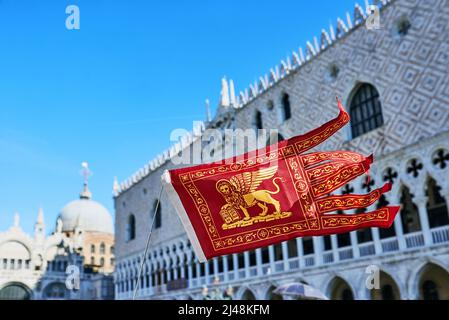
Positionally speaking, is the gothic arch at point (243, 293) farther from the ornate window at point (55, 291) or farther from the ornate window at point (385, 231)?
the ornate window at point (55, 291)

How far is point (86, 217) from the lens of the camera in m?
46.8

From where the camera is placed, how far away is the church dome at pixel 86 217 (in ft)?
152

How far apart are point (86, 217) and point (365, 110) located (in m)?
36.8

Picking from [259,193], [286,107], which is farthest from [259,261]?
[259,193]

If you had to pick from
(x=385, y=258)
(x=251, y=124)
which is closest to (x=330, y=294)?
(x=385, y=258)

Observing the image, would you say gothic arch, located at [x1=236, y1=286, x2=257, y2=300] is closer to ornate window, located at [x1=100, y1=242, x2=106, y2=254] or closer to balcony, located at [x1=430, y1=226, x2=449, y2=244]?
balcony, located at [x1=430, y1=226, x2=449, y2=244]

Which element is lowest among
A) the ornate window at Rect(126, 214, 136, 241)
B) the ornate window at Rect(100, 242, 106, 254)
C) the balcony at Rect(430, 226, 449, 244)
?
the balcony at Rect(430, 226, 449, 244)

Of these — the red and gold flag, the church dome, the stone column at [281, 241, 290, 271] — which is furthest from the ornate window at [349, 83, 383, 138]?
the church dome

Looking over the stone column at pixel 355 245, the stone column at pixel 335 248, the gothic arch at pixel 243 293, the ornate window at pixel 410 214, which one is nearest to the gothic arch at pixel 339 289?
the stone column at pixel 335 248

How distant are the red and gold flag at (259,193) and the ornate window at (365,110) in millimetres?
12851

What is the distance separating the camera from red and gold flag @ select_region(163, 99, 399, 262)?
3.07 meters

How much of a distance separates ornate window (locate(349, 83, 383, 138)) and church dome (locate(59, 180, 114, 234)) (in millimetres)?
35227

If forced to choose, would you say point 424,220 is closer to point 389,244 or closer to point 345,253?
point 389,244
